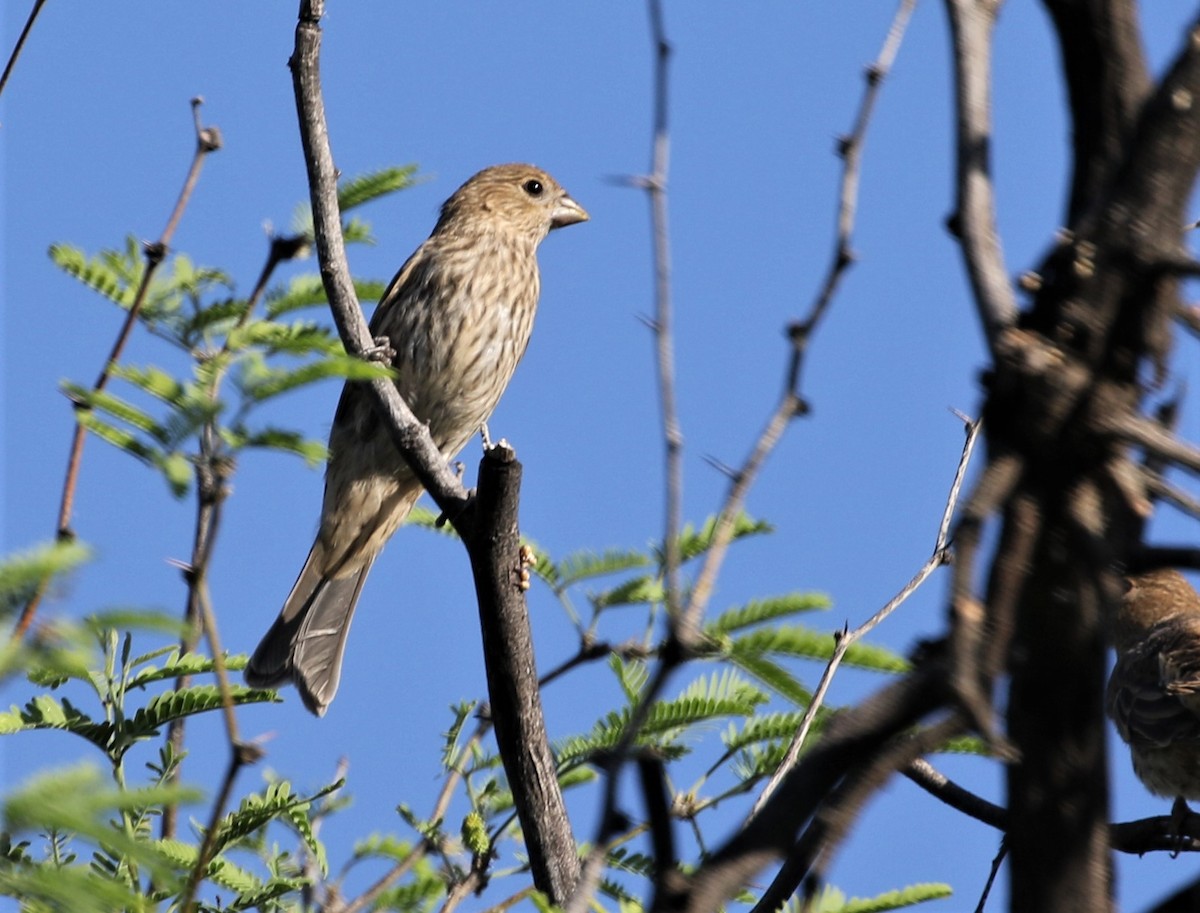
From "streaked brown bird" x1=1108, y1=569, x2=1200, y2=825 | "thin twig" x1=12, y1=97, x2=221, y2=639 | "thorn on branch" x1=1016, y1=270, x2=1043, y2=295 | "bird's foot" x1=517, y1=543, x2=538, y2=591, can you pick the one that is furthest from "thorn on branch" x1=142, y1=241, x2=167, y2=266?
"streaked brown bird" x1=1108, y1=569, x2=1200, y2=825

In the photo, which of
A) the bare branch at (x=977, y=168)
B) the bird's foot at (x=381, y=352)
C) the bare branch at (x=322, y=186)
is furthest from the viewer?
the bird's foot at (x=381, y=352)

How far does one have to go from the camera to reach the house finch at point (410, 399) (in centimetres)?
601

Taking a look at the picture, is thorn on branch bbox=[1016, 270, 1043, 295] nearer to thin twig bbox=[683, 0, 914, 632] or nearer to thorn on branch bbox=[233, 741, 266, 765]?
thin twig bbox=[683, 0, 914, 632]

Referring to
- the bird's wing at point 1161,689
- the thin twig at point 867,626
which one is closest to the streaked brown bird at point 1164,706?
the bird's wing at point 1161,689

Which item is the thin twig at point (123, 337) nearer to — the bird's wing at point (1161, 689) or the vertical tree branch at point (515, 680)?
the vertical tree branch at point (515, 680)

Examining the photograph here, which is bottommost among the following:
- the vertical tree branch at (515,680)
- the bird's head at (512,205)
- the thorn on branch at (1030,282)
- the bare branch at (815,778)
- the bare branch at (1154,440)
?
the bare branch at (815,778)

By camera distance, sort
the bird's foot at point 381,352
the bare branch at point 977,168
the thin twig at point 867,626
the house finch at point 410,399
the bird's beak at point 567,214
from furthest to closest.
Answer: the bird's beak at point 567,214
the house finch at point 410,399
the bird's foot at point 381,352
the thin twig at point 867,626
the bare branch at point 977,168

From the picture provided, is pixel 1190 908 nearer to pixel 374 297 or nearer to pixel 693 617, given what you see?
pixel 693 617

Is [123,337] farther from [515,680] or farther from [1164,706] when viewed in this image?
[1164,706]

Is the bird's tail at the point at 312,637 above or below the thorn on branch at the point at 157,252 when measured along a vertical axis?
above

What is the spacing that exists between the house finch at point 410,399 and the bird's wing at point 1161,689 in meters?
2.83

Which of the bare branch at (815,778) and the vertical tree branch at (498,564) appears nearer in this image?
the bare branch at (815,778)

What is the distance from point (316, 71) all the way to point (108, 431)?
4.72 ft

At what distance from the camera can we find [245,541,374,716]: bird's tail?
557 cm
